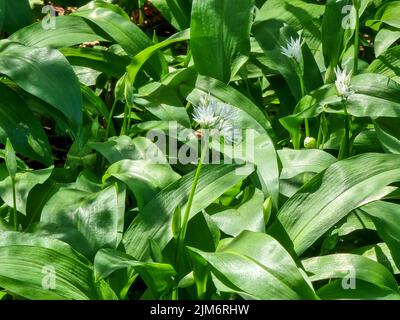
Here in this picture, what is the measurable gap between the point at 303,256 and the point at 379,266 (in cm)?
34

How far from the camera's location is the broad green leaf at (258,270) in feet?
7.15

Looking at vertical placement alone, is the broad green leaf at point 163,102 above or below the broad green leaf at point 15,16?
below

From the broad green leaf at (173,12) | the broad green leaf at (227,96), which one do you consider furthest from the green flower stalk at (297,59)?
the broad green leaf at (173,12)

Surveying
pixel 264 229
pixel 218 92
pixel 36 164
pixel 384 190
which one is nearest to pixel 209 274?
pixel 264 229

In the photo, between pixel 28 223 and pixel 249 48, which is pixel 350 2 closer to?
pixel 249 48

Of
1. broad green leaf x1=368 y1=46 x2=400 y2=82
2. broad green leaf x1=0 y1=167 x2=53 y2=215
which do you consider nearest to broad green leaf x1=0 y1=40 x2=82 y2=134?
broad green leaf x1=0 y1=167 x2=53 y2=215

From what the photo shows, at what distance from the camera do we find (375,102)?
296 centimetres

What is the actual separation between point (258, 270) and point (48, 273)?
555 mm

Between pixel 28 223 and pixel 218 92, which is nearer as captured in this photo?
pixel 28 223

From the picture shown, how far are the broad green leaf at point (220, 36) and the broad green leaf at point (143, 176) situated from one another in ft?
1.82

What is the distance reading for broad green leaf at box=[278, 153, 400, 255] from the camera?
2.49 m

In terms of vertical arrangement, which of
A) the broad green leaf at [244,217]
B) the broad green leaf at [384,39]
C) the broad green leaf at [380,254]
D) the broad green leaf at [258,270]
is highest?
the broad green leaf at [384,39]

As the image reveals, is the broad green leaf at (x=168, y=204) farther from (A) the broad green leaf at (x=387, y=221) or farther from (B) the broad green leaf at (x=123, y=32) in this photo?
(B) the broad green leaf at (x=123, y=32)

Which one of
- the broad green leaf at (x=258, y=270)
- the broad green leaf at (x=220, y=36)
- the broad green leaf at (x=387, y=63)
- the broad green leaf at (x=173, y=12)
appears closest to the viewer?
the broad green leaf at (x=258, y=270)
